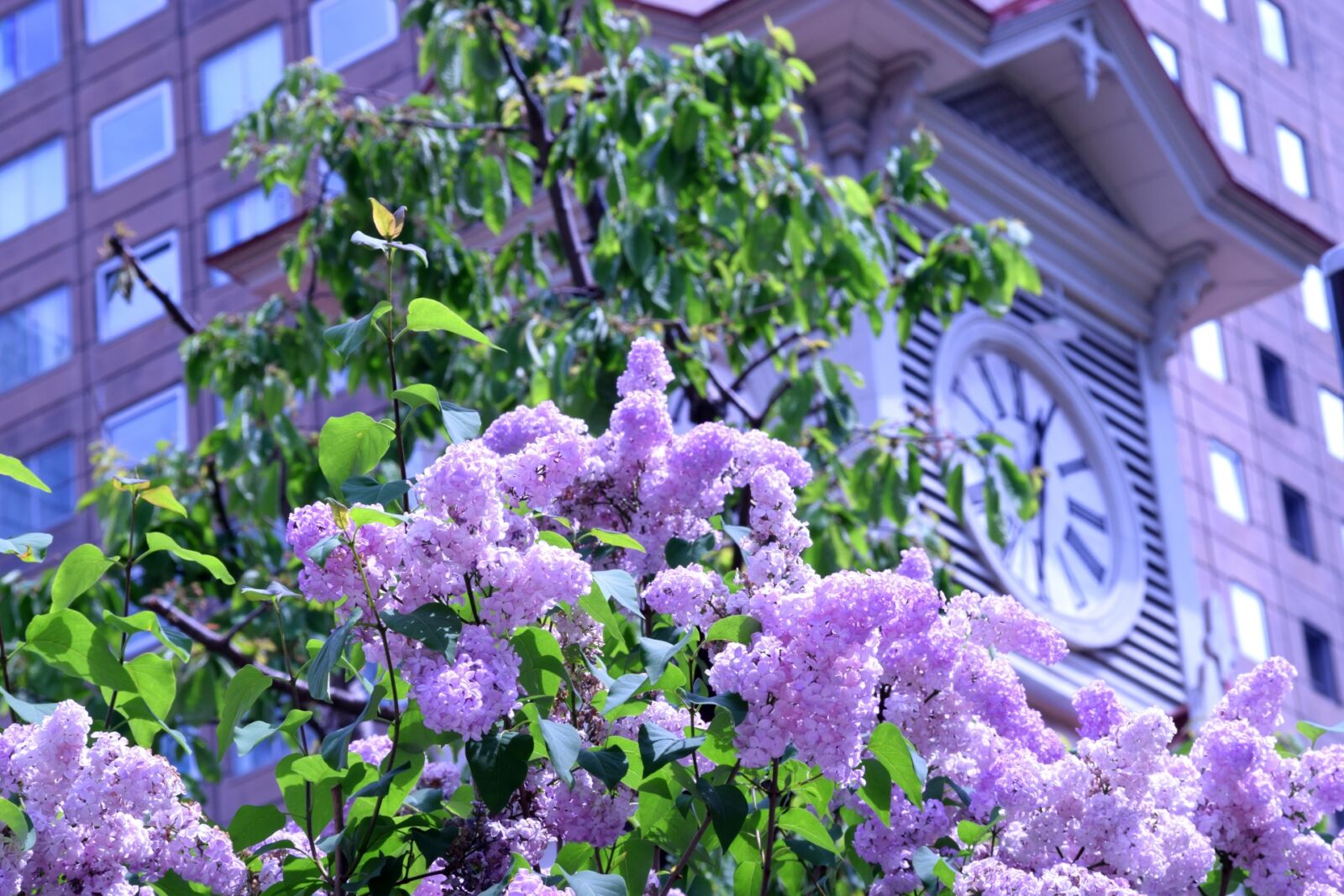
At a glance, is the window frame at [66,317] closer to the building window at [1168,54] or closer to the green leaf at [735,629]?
the building window at [1168,54]

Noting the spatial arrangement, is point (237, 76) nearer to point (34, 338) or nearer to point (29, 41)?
point (34, 338)

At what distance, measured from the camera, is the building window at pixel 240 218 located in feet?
70.4

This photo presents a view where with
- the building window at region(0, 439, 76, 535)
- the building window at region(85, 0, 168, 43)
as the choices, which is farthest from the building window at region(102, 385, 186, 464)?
the building window at region(85, 0, 168, 43)

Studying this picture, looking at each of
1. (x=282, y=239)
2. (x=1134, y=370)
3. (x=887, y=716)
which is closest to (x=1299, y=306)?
(x=1134, y=370)

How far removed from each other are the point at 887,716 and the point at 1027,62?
448 inches

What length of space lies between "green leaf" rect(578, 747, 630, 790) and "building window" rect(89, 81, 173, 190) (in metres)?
20.9

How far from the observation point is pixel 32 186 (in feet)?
80.3

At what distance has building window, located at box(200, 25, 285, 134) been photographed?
22.4 m

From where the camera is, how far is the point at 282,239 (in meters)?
14.5

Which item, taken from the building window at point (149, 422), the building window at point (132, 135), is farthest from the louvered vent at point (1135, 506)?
the building window at point (132, 135)

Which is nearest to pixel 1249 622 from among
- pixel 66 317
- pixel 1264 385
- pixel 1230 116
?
pixel 1264 385

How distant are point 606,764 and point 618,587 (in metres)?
0.27

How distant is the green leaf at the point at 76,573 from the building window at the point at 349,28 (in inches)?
711

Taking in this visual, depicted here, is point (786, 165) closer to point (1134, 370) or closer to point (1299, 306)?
point (1134, 370)
